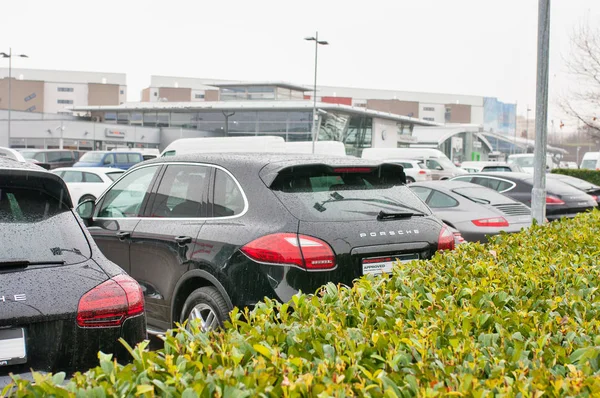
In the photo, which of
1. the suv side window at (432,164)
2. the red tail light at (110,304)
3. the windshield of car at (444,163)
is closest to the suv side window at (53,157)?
the suv side window at (432,164)

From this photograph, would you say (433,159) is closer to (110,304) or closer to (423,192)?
(423,192)

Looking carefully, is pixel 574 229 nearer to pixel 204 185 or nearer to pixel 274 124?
pixel 204 185

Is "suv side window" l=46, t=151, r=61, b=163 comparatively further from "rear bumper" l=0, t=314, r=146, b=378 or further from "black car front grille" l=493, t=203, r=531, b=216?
"rear bumper" l=0, t=314, r=146, b=378

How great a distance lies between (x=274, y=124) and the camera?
7094cm

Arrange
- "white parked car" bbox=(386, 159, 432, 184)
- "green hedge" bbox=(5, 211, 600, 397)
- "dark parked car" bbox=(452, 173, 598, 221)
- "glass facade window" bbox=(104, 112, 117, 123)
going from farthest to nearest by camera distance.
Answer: "glass facade window" bbox=(104, 112, 117, 123), "white parked car" bbox=(386, 159, 432, 184), "dark parked car" bbox=(452, 173, 598, 221), "green hedge" bbox=(5, 211, 600, 397)

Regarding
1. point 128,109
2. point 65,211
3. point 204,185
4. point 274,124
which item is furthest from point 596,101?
point 128,109

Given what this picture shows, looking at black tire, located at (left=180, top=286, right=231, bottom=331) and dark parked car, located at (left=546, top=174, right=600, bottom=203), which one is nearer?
black tire, located at (left=180, top=286, right=231, bottom=331)

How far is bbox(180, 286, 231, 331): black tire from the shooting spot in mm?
5020

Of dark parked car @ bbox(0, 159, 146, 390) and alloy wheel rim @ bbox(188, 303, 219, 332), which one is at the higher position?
dark parked car @ bbox(0, 159, 146, 390)

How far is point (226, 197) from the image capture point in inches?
214

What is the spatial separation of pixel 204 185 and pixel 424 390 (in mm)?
3893

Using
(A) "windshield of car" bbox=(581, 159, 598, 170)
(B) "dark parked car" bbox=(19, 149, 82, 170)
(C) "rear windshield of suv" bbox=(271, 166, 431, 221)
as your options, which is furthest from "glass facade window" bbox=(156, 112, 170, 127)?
(C) "rear windshield of suv" bbox=(271, 166, 431, 221)

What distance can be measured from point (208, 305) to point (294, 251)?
83cm

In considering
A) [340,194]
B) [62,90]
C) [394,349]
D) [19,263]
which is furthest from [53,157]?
[62,90]
